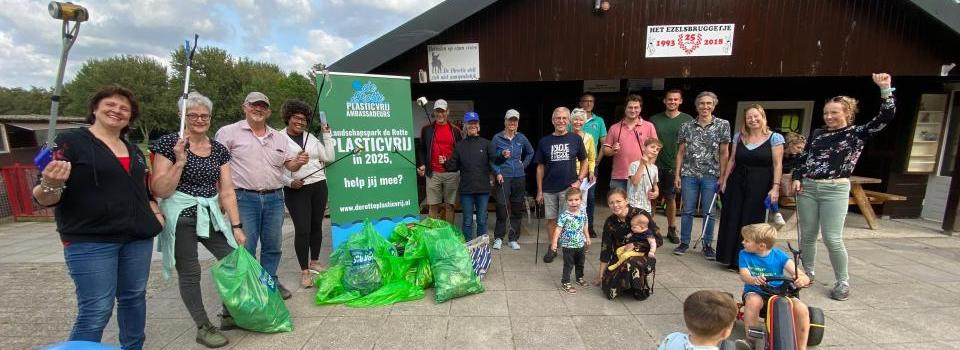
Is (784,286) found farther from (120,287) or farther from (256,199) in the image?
(120,287)

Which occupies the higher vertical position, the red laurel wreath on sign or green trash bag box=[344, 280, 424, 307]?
the red laurel wreath on sign

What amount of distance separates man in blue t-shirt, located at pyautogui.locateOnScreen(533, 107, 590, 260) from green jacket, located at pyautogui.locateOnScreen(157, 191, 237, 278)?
9.90 ft

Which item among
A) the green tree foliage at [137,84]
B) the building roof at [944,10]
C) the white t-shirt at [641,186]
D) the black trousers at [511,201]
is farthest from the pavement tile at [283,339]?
the green tree foliage at [137,84]

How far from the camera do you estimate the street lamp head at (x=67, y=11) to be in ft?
6.60

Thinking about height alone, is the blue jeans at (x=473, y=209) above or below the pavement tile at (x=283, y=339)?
above

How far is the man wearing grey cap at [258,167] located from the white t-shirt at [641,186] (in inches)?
129

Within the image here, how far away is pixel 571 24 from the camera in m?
4.96

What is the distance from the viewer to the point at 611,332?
273 cm

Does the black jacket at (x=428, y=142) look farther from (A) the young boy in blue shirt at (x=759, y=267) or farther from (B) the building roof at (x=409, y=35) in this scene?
(A) the young boy in blue shirt at (x=759, y=267)

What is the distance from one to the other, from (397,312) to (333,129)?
1930 mm

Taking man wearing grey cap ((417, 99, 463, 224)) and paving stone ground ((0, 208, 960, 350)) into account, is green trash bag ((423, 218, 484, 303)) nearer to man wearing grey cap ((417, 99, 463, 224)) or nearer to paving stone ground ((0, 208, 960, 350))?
paving stone ground ((0, 208, 960, 350))

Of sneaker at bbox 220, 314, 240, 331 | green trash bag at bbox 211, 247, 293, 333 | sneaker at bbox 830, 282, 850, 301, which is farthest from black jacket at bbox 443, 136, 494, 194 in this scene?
sneaker at bbox 830, 282, 850, 301

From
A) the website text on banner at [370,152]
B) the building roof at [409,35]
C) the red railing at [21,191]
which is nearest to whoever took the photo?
the website text on banner at [370,152]

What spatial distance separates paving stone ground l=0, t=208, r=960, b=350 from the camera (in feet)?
8.68
